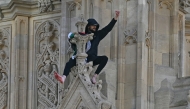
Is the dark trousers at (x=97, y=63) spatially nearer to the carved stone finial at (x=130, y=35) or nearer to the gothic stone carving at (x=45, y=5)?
the carved stone finial at (x=130, y=35)

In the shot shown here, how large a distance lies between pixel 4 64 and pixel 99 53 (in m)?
2.96

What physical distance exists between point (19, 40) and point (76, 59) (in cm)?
305

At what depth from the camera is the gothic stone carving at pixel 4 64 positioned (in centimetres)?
2162

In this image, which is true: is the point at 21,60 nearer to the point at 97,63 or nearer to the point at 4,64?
the point at 4,64

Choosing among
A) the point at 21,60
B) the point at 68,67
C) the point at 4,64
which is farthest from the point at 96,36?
the point at 4,64

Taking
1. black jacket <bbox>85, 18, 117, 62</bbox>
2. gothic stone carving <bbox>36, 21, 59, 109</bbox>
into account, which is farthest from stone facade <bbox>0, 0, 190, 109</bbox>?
black jacket <bbox>85, 18, 117, 62</bbox>

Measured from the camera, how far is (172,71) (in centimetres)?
2020

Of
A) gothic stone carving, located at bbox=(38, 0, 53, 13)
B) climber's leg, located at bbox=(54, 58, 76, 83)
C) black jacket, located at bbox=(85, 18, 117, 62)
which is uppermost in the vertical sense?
gothic stone carving, located at bbox=(38, 0, 53, 13)

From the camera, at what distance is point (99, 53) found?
64.4ft

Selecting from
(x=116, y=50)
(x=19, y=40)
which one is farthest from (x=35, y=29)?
(x=116, y=50)

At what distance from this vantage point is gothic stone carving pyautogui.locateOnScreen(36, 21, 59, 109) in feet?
68.7

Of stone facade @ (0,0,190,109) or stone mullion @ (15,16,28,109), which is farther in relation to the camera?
stone mullion @ (15,16,28,109)

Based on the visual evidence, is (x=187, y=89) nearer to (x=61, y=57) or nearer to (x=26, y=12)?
(x=61, y=57)

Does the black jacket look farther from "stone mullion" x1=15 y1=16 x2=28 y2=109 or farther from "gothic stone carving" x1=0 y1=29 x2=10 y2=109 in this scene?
"gothic stone carving" x1=0 y1=29 x2=10 y2=109
